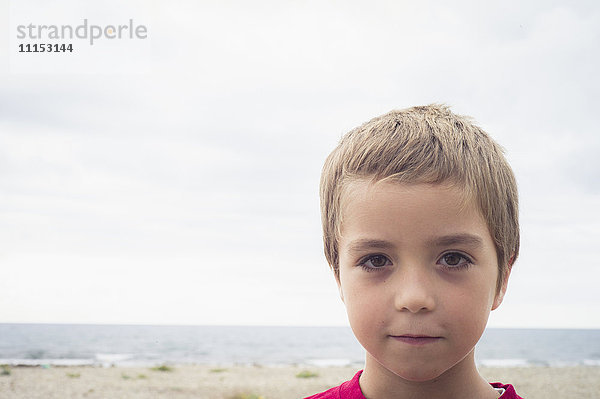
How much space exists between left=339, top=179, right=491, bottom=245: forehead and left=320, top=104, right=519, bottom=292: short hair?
22mm

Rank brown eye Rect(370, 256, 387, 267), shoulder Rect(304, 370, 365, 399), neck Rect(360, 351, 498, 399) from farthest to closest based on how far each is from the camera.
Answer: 1. shoulder Rect(304, 370, 365, 399)
2. neck Rect(360, 351, 498, 399)
3. brown eye Rect(370, 256, 387, 267)

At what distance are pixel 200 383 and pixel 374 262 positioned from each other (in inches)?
516

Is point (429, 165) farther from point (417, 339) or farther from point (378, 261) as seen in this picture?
point (417, 339)

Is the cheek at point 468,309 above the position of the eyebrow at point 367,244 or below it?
below

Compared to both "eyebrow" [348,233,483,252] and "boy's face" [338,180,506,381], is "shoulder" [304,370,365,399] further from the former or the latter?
"eyebrow" [348,233,483,252]

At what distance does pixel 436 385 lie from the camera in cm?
160

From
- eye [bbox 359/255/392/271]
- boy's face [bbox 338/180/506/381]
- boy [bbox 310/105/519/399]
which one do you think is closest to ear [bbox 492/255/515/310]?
boy [bbox 310/105/519/399]

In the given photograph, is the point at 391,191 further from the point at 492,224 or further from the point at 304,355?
the point at 304,355

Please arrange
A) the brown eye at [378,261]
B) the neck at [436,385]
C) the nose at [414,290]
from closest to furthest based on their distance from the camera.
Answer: the nose at [414,290] < the brown eye at [378,261] < the neck at [436,385]

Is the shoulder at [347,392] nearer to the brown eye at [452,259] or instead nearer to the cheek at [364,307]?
the cheek at [364,307]

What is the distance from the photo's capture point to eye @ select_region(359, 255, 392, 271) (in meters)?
1.49

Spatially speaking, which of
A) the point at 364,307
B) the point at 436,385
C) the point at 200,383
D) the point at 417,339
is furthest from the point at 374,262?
the point at 200,383

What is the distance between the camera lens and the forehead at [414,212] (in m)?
1.43

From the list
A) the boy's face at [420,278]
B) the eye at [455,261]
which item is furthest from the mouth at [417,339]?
the eye at [455,261]
